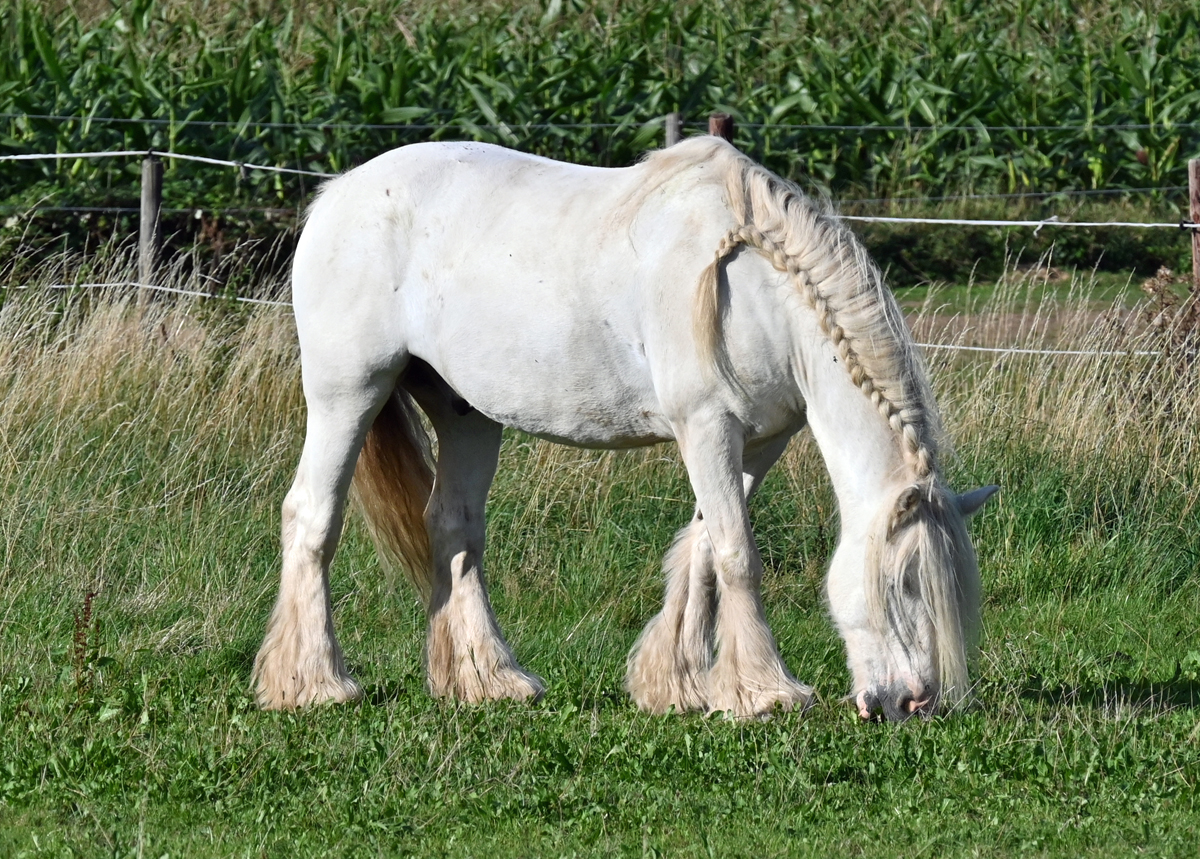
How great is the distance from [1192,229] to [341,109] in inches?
313

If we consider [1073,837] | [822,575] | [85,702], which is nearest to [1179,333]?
[822,575]

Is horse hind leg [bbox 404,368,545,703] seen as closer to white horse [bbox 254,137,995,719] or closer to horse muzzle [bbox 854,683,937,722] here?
white horse [bbox 254,137,995,719]

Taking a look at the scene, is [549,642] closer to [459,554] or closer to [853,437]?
[459,554]

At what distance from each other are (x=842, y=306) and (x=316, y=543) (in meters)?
2.03

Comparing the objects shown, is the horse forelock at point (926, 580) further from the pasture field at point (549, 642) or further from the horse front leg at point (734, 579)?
the horse front leg at point (734, 579)

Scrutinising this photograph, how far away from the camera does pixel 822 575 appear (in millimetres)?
6707

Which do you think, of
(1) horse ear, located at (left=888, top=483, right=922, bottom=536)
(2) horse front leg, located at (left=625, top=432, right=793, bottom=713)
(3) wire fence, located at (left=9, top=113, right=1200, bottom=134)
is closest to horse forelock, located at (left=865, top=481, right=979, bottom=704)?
(1) horse ear, located at (left=888, top=483, right=922, bottom=536)

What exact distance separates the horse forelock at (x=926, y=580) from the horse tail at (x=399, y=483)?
6.08 feet

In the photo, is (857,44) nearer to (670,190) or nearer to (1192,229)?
(1192,229)

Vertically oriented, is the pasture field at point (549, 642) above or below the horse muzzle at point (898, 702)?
below

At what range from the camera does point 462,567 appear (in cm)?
561

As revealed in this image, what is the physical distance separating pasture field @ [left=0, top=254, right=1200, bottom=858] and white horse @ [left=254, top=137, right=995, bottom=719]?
247 millimetres

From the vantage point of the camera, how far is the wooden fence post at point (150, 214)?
9.97 m

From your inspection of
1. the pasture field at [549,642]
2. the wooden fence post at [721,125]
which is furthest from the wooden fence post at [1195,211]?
the wooden fence post at [721,125]
